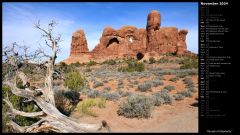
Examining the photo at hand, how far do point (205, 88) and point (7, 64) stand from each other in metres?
5.71

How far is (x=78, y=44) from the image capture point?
2756 inches

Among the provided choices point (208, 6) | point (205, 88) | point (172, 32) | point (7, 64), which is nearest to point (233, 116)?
point (205, 88)

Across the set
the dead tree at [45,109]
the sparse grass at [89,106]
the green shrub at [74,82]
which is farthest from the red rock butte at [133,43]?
the dead tree at [45,109]

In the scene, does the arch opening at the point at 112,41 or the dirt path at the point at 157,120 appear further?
the arch opening at the point at 112,41

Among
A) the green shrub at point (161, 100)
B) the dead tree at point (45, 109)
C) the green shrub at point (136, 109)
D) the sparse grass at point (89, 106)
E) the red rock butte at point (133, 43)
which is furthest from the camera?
the red rock butte at point (133, 43)

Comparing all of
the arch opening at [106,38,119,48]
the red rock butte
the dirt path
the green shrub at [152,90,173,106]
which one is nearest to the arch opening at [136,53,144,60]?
the red rock butte

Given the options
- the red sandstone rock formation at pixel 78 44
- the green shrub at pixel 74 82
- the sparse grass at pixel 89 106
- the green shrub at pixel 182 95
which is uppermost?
the red sandstone rock formation at pixel 78 44

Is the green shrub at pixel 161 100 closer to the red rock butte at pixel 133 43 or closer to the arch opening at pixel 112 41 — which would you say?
the red rock butte at pixel 133 43

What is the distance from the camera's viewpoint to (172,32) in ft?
207

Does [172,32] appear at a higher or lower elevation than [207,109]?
higher

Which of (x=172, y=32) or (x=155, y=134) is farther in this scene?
(x=172, y=32)

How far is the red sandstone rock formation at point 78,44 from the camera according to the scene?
230 feet

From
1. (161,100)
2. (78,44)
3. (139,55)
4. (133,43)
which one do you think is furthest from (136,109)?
(78,44)

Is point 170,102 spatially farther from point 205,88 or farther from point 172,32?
point 172,32
